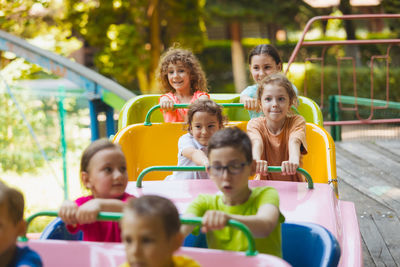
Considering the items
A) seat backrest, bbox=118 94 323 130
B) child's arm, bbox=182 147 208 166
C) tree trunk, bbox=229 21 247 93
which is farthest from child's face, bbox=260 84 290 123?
tree trunk, bbox=229 21 247 93

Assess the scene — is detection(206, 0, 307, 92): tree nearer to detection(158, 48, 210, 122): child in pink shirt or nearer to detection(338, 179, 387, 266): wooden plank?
detection(338, 179, 387, 266): wooden plank

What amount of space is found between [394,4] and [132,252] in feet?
30.8

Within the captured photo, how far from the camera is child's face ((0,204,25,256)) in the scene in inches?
55.4

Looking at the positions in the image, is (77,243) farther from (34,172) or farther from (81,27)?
(81,27)

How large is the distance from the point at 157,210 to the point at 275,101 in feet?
4.62

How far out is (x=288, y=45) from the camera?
Answer: 13.0 metres

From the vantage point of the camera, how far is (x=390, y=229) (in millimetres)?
3391

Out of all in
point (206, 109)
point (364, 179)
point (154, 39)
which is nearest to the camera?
point (206, 109)

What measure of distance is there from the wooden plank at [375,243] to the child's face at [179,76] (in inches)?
56.0

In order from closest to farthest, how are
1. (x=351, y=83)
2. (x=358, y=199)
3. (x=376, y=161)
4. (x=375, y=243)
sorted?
(x=375, y=243) < (x=358, y=199) < (x=376, y=161) < (x=351, y=83)

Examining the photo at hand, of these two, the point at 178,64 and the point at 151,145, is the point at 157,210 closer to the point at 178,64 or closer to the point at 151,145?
the point at 151,145

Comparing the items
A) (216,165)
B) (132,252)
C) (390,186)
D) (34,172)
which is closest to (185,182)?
(216,165)

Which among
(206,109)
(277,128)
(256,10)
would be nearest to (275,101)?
(277,128)

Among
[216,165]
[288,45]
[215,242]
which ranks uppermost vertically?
[288,45]
